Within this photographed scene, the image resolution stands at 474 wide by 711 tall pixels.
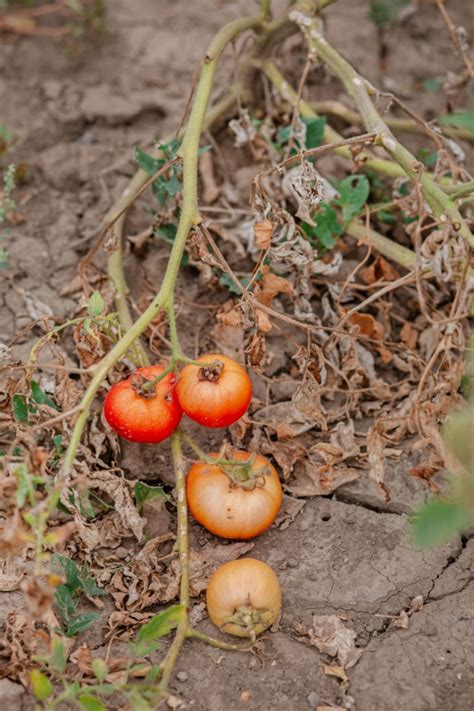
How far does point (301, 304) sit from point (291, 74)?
1.29 m

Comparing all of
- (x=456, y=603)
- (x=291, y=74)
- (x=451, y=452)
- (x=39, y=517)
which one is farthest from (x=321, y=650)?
(x=291, y=74)

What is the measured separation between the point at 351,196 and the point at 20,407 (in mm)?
1386

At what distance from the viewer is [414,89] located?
3.99 metres

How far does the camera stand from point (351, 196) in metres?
3.08

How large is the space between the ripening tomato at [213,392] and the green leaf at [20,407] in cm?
44

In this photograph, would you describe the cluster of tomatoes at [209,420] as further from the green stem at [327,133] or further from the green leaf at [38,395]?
the green stem at [327,133]

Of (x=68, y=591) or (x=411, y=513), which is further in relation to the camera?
(x=411, y=513)

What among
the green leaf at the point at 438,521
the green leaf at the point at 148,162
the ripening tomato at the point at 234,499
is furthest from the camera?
the green leaf at the point at 148,162

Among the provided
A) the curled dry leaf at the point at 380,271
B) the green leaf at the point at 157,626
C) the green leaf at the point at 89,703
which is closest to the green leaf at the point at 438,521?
the green leaf at the point at 157,626

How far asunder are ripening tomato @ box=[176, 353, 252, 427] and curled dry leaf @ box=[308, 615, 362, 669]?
61 centimetres

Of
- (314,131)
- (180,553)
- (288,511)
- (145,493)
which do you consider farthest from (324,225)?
(180,553)

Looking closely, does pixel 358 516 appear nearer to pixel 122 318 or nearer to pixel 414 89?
pixel 122 318

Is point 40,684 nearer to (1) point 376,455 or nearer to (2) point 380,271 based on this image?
(1) point 376,455

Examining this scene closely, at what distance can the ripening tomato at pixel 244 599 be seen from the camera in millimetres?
2211
